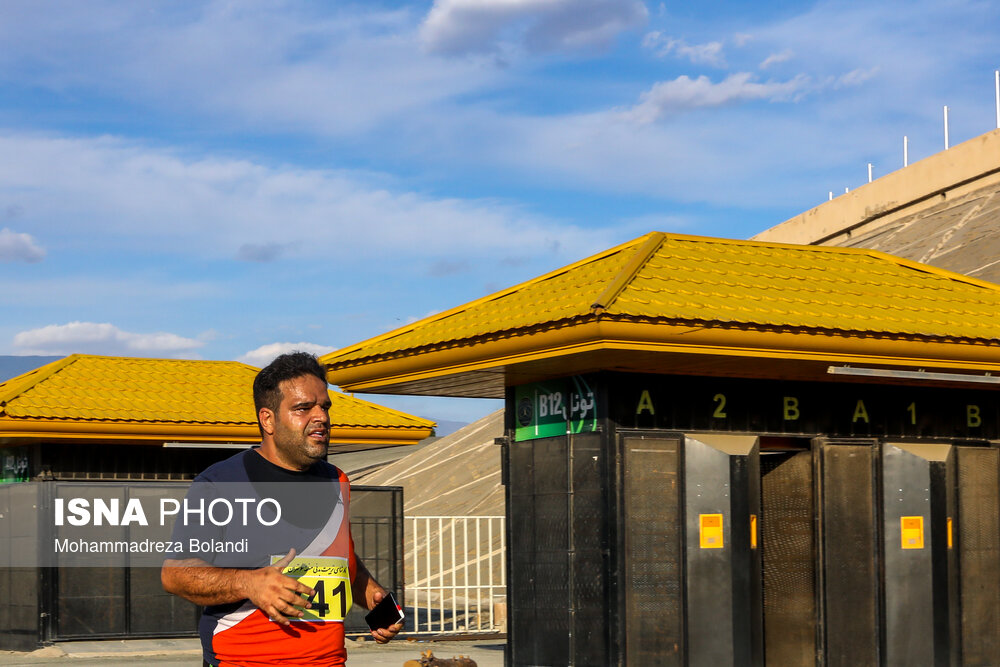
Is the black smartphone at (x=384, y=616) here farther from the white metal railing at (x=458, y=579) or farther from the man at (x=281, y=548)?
the white metal railing at (x=458, y=579)

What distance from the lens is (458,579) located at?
3294 centimetres

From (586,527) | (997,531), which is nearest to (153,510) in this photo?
(586,527)

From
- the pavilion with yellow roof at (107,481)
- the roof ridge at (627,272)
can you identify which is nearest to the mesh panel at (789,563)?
the roof ridge at (627,272)

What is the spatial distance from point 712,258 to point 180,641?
29.6ft

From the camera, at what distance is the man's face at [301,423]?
15.9 ft

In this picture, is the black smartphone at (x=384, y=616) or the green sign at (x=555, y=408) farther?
the green sign at (x=555, y=408)

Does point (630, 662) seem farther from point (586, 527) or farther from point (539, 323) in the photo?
point (539, 323)

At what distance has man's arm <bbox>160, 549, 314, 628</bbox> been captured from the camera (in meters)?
4.41

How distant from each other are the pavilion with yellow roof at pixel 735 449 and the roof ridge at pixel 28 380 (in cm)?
542

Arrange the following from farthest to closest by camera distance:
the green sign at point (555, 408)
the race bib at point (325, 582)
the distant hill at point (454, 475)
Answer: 1. the distant hill at point (454, 475)
2. the green sign at point (555, 408)
3. the race bib at point (325, 582)

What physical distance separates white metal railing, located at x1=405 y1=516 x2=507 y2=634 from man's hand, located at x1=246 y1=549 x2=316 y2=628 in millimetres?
8649

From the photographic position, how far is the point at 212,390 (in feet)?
60.7

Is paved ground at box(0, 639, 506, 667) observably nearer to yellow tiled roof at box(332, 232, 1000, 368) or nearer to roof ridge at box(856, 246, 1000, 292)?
yellow tiled roof at box(332, 232, 1000, 368)

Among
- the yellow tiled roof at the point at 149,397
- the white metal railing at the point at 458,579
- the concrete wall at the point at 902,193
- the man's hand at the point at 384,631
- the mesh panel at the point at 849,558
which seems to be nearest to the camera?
the man's hand at the point at 384,631
